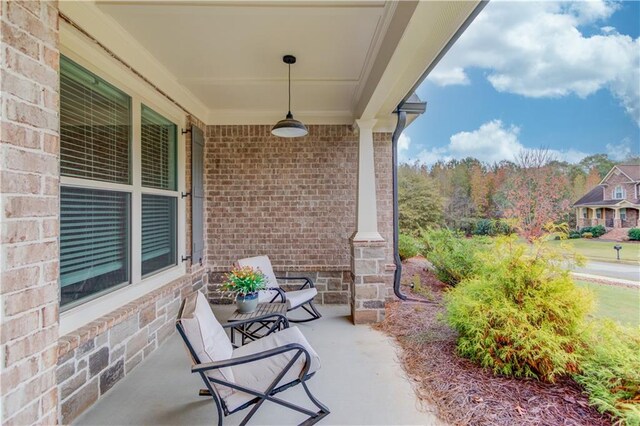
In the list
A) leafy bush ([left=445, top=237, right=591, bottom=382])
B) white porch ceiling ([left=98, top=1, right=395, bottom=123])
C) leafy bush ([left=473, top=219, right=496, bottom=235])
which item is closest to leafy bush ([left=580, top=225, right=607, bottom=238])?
leafy bush ([left=445, top=237, right=591, bottom=382])

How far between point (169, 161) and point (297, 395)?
307 cm

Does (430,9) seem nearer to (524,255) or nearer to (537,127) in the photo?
(524,255)

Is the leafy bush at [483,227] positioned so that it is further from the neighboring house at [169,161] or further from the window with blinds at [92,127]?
the window with blinds at [92,127]

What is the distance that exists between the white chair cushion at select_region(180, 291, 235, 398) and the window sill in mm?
811

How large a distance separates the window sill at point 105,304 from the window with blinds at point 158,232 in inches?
5.4

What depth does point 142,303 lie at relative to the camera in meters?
2.83

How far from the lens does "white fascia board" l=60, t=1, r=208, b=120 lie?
219 centimetres

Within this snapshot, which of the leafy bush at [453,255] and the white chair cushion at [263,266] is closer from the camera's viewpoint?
the white chair cushion at [263,266]

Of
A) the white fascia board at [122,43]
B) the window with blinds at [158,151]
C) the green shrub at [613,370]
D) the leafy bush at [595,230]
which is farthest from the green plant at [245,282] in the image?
the leafy bush at [595,230]

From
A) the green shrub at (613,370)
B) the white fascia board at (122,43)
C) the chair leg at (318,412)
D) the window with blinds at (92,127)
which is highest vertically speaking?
the white fascia board at (122,43)

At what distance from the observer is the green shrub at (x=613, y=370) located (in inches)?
75.7

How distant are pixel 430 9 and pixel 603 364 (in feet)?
9.27

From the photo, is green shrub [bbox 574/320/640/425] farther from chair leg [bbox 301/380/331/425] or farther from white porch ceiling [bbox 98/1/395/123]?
white porch ceiling [bbox 98/1/395/123]

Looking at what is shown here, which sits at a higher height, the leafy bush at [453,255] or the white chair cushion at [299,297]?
the leafy bush at [453,255]
